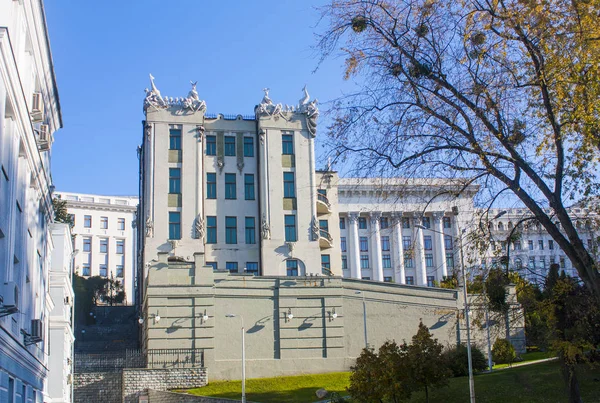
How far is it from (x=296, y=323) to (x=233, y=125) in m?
16.5

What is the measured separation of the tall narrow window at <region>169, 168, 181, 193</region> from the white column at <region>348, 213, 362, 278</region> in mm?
39095

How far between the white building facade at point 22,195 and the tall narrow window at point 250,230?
23810 mm

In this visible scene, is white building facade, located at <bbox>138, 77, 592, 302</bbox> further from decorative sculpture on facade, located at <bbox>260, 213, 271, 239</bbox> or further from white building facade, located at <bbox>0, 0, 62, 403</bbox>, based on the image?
white building facade, located at <bbox>0, 0, 62, 403</bbox>

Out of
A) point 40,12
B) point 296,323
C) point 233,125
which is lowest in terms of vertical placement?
point 296,323

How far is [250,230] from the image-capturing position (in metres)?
53.8

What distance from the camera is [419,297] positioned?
4856cm

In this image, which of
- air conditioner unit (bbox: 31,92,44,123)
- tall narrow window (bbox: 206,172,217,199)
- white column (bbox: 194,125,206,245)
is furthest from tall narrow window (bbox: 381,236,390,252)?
air conditioner unit (bbox: 31,92,44,123)

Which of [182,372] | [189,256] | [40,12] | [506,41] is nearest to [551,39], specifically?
[506,41]

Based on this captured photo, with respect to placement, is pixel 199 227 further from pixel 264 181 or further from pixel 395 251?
pixel 395 251

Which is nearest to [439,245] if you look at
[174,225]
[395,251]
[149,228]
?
[395,251]

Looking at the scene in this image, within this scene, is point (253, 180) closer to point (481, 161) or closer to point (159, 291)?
point (159, 291)

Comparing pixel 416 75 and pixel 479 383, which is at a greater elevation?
pixel 416 75

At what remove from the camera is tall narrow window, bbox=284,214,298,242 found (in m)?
53.5

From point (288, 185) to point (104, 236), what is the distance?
209 feet
